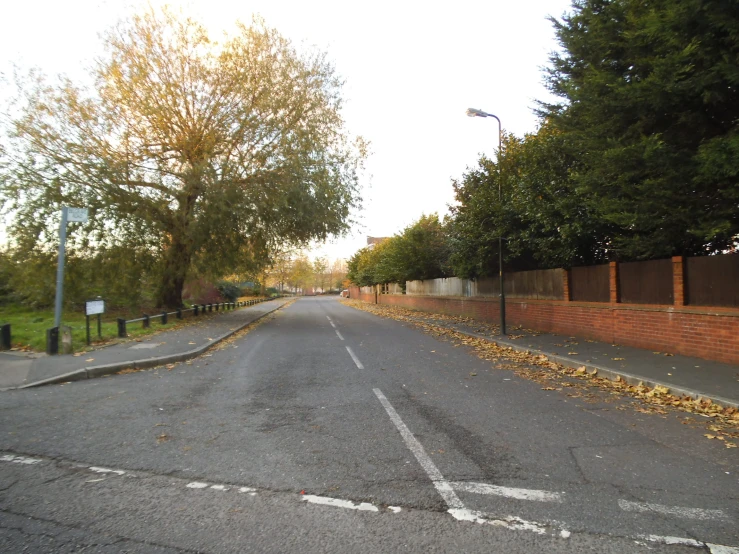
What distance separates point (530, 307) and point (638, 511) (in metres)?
13.5

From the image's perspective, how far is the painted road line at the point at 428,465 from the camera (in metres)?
3.72

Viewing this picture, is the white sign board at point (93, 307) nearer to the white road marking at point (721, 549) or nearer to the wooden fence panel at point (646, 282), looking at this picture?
the white road marking at point (721, 549)

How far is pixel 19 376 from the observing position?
28.7ft

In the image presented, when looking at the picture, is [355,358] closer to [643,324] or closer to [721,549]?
[643,324]

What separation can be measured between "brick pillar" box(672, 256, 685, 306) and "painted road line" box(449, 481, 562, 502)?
7.75m

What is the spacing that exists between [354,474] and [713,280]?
831 centimetres

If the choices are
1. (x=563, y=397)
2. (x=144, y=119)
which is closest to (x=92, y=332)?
(x=144, y=119)

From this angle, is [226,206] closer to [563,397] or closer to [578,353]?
[578,353]

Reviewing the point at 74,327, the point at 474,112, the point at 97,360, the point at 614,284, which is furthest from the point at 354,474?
the point at 74,327

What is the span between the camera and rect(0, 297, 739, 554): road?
3.24 m

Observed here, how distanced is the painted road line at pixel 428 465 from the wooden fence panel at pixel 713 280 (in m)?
6.69

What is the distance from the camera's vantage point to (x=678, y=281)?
9.85 meters

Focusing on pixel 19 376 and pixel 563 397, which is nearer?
pixel 563 397

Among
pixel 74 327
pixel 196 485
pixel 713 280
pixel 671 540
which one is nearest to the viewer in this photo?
pixel 671 540
